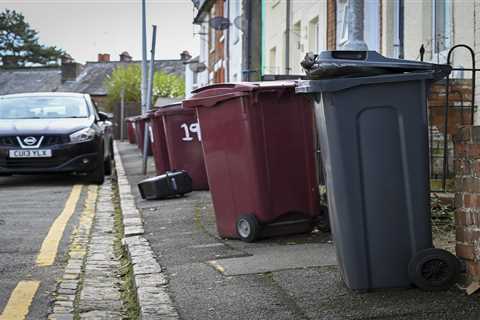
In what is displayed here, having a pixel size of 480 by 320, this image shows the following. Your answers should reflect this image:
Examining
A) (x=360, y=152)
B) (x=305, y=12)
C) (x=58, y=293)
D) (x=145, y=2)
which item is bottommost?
(x=58, y=293)

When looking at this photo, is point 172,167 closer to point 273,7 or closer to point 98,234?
point 98,234

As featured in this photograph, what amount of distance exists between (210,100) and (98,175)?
23.7ft

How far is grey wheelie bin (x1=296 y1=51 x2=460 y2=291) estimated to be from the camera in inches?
174

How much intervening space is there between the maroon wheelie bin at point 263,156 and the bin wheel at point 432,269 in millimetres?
2076

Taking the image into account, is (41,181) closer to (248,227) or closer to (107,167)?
(107,167)

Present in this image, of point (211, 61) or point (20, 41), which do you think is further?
point (20, 41)

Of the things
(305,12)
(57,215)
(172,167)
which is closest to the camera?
(57,215)

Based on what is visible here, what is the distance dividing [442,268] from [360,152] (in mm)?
782

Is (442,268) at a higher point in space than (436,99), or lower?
lower

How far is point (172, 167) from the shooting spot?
11453 millimetres

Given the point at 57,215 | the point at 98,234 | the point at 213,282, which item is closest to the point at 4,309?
the point at 213,282

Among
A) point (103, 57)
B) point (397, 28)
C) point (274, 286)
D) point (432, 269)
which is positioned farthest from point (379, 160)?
point (103, 57)

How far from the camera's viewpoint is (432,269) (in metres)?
4.48

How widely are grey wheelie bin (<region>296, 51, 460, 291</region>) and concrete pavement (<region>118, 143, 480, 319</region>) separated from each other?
20cm
